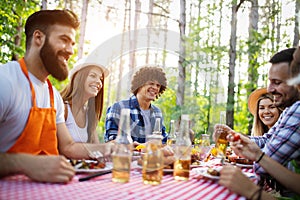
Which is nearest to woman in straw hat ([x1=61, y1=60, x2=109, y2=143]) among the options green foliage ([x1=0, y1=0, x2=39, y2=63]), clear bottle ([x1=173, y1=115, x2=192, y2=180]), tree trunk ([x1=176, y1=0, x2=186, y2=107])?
clear bottle ([x1=173, y1=115, x2=192, y2=180])

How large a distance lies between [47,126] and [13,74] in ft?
0.91

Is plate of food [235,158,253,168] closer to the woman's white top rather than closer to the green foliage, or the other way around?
the woman's white top

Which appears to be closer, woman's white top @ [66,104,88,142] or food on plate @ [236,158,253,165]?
food on plate @ [236,158,253,165]

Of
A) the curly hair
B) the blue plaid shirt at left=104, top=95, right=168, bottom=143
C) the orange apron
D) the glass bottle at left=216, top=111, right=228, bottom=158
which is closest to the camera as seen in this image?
the orange apron

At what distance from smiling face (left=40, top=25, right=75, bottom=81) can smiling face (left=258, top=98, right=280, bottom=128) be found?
2.03 metres

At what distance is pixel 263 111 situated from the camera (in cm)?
302

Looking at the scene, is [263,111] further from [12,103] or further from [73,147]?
[12,103]

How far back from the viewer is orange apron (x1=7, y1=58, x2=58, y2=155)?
1391mm

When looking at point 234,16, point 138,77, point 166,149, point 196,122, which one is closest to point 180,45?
point 234,16

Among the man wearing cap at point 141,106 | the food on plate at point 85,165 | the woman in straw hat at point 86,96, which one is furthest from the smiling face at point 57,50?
the man wearing cap at point 141,106

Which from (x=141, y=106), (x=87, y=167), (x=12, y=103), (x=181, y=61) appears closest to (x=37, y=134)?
(x=12, y=103)

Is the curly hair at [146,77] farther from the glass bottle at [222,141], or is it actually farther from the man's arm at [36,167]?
the man's arm at [36,167]

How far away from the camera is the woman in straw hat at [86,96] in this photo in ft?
8.21

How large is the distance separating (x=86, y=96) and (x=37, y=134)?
1229 mm
